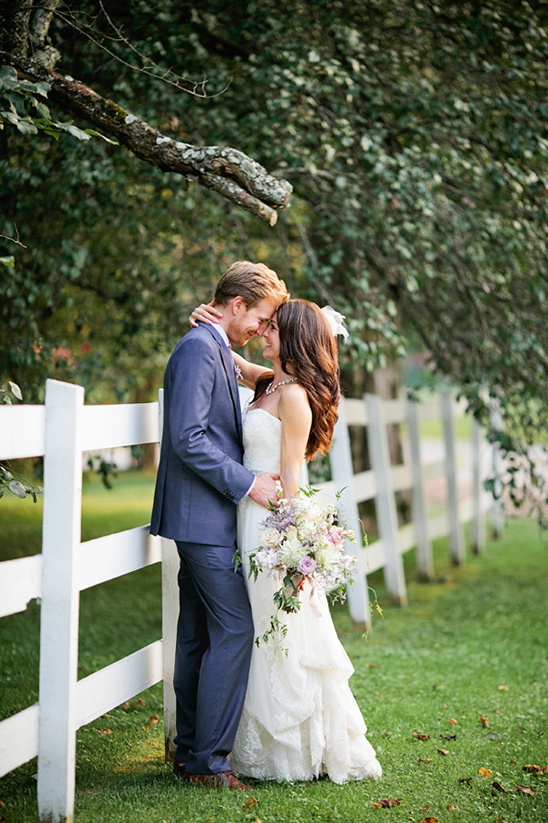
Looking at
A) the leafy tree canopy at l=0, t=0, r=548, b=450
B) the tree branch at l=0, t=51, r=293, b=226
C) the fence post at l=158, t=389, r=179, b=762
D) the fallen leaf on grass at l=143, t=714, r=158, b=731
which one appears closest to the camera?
the fence post at l=158, t=389, r=179, b=762

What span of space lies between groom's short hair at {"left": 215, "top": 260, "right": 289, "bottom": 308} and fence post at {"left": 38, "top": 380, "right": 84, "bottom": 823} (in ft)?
3.30

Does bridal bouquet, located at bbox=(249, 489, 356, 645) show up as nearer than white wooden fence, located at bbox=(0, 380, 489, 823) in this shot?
No

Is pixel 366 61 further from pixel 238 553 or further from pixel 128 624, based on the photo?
pixel 128 624

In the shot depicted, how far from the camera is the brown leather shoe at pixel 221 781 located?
11.4 ft

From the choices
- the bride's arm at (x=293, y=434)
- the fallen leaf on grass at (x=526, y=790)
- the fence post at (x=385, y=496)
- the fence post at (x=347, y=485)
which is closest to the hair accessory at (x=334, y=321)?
the bride's arm at (x=293, y=434)

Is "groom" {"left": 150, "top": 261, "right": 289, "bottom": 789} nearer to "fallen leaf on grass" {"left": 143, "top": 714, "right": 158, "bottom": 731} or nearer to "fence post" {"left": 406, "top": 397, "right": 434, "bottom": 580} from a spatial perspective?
"fallen leaf on grass" {"left": 143, "top": 714, "right": 158, "bottom": 731}

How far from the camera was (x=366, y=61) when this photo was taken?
5.68 meters

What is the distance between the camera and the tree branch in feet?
13.0

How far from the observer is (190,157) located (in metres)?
4.00

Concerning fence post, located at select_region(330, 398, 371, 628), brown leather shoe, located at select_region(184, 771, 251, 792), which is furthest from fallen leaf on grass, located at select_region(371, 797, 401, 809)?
fence post, located at select_region(330, 398, 371, 628)

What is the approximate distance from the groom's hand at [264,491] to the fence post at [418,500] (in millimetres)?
5463

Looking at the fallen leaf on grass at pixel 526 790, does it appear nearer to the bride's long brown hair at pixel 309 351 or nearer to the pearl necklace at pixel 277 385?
the bride's long brown hair at pixel 309 351

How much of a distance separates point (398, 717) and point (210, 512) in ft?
6.47

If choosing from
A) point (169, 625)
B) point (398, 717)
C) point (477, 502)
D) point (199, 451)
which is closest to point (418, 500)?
point (477, 502)
